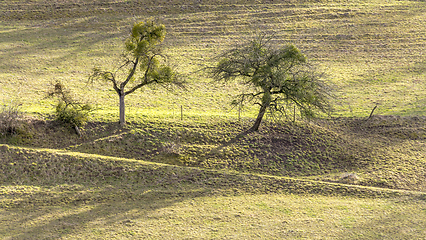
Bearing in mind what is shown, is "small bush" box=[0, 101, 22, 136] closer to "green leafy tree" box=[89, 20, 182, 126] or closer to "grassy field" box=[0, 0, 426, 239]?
"grassy field" box=[0, 0, 426, 239]

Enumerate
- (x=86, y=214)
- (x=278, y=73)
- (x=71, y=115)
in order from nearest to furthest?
1. (x=86, y=214)
2. (x=278, y=73)
3. (x=71, y=115)

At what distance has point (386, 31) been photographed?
60.1 meters

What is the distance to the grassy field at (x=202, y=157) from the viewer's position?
21516 millimetres

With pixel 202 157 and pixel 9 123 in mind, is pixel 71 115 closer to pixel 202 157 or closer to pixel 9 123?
pixel 9 123

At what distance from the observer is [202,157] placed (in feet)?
93.8

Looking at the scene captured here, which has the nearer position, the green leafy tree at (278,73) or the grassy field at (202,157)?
the grassy field at (202,157)

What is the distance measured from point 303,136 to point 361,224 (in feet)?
38.0

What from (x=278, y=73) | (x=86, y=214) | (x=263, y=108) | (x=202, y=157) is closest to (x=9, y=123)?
(x=86, y=214)

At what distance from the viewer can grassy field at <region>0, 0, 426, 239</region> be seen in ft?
70.6

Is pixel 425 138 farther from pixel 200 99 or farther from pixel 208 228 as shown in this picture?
pixel 208 228

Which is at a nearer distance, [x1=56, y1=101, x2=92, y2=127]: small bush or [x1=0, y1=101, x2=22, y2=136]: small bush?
[x1=0, y1=101, x2=22, y2=136]: small bush

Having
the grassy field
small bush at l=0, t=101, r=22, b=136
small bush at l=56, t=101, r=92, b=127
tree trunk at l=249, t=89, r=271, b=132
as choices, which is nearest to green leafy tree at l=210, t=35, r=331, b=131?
tree trunk at l=249, t=89, r=271, b=132

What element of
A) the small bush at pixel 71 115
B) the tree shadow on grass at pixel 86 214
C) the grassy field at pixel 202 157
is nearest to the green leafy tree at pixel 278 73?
the grassy field at pixel 202 157

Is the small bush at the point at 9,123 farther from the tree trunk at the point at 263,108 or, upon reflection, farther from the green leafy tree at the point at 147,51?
the tree trunk at the point at 263,108
